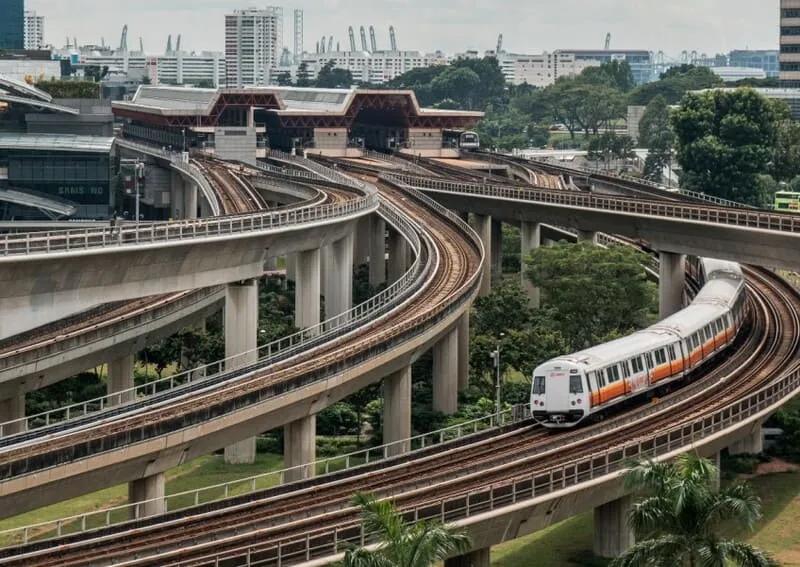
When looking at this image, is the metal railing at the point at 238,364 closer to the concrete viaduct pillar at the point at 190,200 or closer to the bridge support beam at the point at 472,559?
the bridge support beam at the point at 472,559

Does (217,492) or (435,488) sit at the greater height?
(435,488)

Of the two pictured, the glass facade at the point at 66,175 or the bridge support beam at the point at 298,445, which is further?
the glass facade at the point at 66,175

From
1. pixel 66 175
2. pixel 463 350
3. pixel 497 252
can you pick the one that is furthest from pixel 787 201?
pixel 463 350

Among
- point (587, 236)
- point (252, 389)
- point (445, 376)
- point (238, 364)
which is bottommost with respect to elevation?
point (445, 376)

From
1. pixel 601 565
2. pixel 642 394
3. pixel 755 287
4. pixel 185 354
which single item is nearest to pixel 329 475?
pixel 601 565

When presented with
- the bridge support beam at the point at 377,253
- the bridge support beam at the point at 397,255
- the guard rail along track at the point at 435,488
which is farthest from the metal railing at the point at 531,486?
the bridge support beam at the point at 377,253

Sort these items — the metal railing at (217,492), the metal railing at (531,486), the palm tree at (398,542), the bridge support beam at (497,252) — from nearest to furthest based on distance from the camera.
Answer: the palm tree at (398,542), the metal railing at (531,486), the metal railing at (217,492), the bridge support beam at (497,252)

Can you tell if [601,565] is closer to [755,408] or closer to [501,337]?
[755,408]

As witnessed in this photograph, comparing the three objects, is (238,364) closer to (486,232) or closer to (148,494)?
(148,494)
